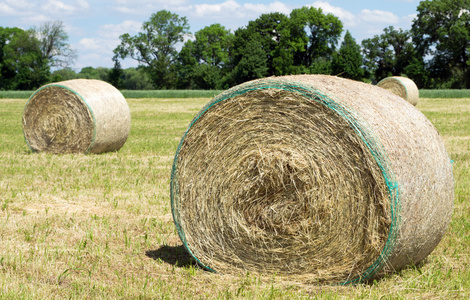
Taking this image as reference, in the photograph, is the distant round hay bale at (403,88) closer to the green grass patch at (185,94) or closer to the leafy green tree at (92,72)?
the green grass patch at (185,94)

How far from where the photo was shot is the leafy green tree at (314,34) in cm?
8069

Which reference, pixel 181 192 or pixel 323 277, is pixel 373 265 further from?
pixel 181 192

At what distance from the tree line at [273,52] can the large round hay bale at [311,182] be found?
64.4 metres

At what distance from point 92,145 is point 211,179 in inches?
313

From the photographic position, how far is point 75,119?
12875mm

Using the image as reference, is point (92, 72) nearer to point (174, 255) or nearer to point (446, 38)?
point (446, 38)

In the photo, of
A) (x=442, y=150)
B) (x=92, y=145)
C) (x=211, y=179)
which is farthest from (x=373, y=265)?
(x=92, y=145)

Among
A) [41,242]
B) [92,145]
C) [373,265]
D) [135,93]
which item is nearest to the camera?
[373,265]

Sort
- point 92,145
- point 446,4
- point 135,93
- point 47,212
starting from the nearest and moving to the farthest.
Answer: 1. point 47,212
2. point 92,145
3. point 135,93
4. point 446,4

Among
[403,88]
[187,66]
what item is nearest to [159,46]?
[187,66]

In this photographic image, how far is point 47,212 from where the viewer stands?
7289mm

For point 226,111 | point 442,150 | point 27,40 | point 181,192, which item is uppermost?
point 27,40

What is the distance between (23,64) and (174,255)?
75517 millimetres

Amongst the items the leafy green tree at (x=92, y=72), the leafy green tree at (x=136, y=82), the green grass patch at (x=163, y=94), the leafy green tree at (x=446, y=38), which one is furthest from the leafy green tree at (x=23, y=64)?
the leafy green tree at (x=446, y=38)
